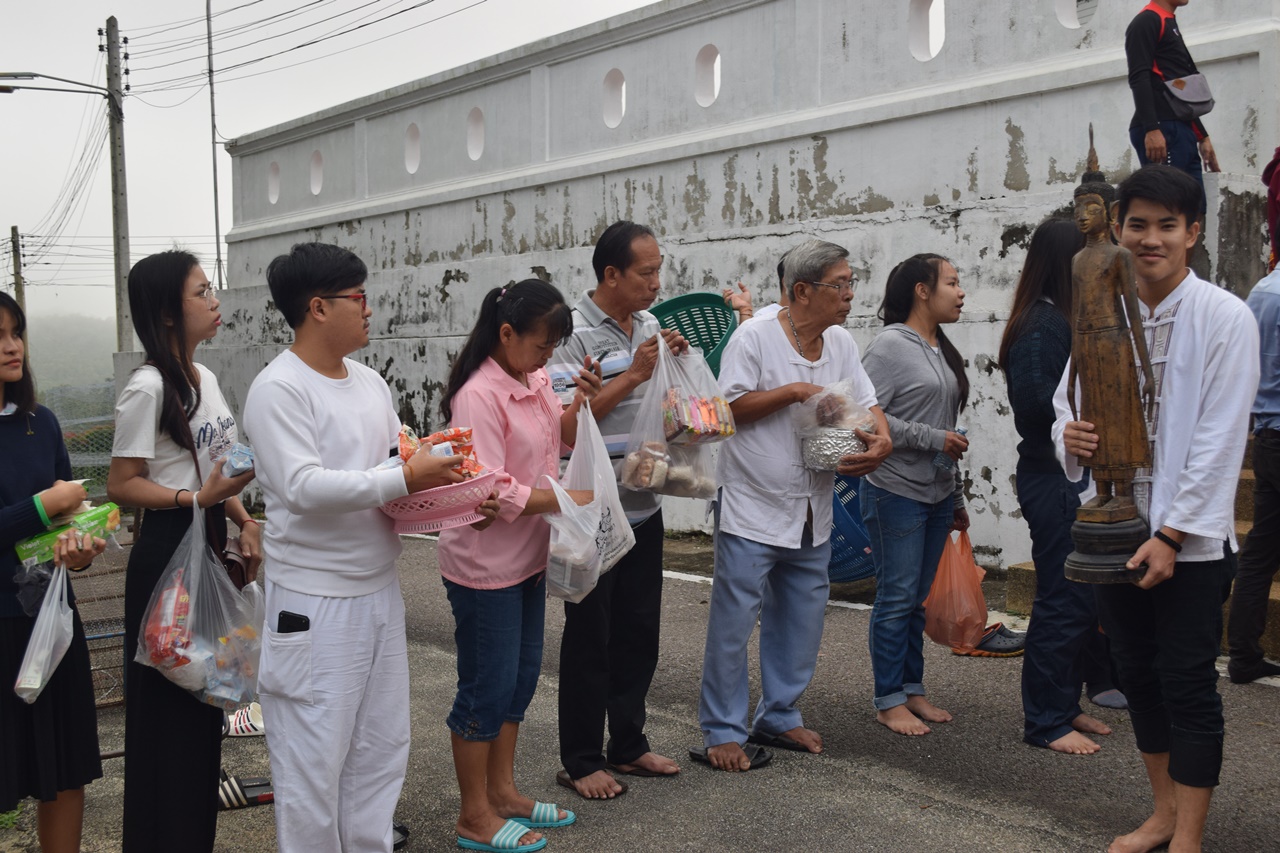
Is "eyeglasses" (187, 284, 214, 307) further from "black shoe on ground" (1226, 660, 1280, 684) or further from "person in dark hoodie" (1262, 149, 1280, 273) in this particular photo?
"person in dark hoodie" (1262, 149, 1280, 273)

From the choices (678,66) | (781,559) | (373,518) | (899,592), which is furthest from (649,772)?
(678,66)

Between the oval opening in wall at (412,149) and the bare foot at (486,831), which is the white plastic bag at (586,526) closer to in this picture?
the bare foot at (486,831)

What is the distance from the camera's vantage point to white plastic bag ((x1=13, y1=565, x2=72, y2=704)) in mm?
3248

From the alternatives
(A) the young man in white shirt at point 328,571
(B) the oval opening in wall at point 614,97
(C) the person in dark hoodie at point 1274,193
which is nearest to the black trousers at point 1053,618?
(C) the person in dark hoodie at point 1274,193

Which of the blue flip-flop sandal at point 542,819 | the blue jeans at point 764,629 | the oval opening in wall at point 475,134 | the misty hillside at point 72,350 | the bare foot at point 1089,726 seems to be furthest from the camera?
the misty hillside at point 72,350

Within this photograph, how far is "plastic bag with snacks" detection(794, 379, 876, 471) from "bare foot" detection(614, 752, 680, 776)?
1255 millimetres

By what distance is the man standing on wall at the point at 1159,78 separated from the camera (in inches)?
247

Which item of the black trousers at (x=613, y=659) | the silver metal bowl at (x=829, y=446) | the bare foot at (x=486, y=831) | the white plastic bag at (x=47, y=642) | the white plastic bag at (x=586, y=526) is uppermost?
the silver metal bowl at (x=829, y=446)

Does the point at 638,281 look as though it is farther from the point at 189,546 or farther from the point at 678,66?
the point at 678,66

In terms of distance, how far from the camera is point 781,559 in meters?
4.65

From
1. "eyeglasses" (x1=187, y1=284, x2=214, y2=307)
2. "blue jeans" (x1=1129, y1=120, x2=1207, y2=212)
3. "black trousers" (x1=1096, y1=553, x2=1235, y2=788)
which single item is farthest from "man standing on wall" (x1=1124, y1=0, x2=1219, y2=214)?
"eyeglasses" (x1=187, y1=284, x2=214, y2=307)

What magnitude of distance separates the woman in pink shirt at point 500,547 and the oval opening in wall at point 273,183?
13.0 meters

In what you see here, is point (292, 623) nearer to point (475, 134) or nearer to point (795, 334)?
point (795, 334)

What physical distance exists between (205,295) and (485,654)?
141cm
